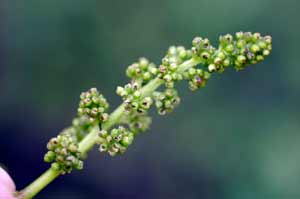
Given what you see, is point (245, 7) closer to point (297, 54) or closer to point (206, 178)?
point (297, 54)

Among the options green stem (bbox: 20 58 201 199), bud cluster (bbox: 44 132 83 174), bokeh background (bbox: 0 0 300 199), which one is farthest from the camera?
bokeh background (bbox: 0 0 300 199)

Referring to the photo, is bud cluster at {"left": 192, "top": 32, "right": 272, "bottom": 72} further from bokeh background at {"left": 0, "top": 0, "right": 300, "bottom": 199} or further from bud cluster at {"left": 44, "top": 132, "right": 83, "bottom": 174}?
bokeh background at {"left": 0, "top": 0, "right": 300, "bottom": 199}

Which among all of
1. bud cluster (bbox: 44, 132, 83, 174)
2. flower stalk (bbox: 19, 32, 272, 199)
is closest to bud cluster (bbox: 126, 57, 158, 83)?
flower stalk (bbox: 19, 32, 272, 199)

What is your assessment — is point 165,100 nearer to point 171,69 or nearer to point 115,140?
point 171,69

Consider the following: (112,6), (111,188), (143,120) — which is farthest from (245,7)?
(143,120)

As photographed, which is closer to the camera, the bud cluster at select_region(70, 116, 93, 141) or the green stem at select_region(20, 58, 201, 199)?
the green stem at select_region(20, 58, 201, 199)

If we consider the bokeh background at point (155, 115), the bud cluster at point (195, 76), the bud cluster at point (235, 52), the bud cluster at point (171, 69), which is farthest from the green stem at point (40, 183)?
the bokeh background at point (155, 115)
